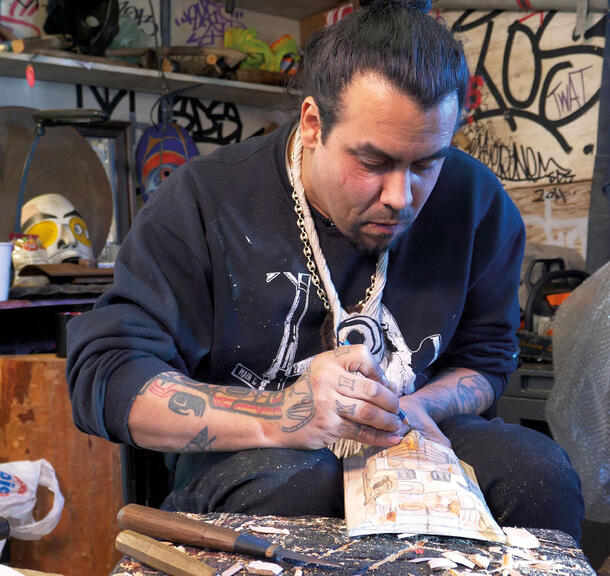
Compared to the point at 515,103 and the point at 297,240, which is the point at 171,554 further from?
the point at 515,103

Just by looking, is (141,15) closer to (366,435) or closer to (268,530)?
(366,435)

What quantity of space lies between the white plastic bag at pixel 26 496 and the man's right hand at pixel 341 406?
1040mm

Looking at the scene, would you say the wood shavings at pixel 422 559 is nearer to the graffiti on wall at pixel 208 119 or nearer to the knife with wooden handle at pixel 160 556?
the knife with wooden handle at pixel 160 556

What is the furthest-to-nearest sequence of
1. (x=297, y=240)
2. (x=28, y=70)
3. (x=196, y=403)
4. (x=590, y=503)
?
(x=28, y=70) < (x=590, y=503) < (x=297, y=240) < (x=196, y=403)

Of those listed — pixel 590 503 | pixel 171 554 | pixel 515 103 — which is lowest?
pixel 590 503

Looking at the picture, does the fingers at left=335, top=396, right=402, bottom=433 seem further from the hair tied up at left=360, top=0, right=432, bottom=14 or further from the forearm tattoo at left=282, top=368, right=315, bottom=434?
the hair tied up at left=360, top=0, right=432, bottom=14

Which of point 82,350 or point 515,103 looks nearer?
point 82,350

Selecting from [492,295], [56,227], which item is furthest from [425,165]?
[56,227]

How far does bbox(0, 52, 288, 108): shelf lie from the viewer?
8.23ft

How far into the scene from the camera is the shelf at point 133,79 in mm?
2510

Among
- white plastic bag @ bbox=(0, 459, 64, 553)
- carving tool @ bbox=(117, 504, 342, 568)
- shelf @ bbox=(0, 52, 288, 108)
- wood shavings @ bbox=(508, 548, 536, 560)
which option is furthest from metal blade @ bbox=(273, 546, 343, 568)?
shelf @ bbox=(0, 52, 288, 108)

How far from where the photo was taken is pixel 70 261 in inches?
98.9

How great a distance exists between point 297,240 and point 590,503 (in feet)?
3.51

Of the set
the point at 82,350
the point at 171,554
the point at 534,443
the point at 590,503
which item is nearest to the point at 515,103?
the point at 590,503
